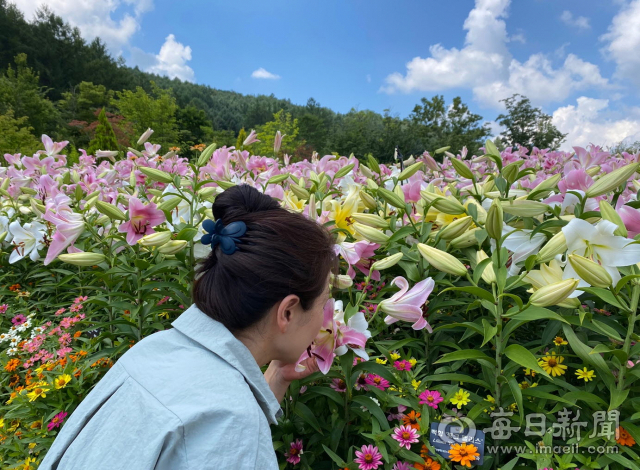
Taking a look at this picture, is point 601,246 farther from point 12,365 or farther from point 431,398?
point 12,365

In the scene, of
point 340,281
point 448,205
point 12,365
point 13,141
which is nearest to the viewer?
point 340,281

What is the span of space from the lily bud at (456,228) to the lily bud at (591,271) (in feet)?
1.24

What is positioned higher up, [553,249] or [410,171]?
[410,171]

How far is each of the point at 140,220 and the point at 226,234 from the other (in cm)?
69

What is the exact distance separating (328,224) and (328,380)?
523mm

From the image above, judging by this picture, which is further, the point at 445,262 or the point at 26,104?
the point at 26,104

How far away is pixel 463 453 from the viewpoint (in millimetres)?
1001

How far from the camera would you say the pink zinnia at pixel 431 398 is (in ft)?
3.60

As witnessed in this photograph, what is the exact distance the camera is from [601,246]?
0.92 m

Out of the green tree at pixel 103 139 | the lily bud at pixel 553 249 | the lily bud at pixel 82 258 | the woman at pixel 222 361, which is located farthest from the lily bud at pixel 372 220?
the green tree at pixel 103 139

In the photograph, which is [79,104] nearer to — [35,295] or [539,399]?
[35,295]

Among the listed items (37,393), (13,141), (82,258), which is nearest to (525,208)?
(82,258)

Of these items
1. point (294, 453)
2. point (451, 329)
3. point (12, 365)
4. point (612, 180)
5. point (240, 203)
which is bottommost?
point (12, 365)

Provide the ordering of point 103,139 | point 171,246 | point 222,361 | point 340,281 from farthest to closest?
point 103,139 < point 171,246 < point 340,281 < point 222,361
